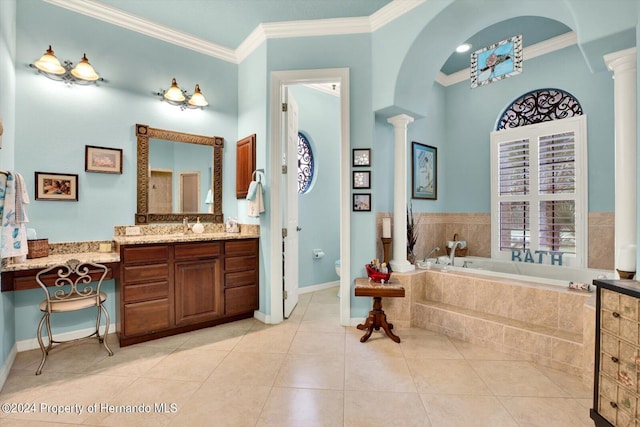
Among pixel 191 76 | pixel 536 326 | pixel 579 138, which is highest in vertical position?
pixel 191 76

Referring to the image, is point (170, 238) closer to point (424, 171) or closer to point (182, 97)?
point (182, 97)

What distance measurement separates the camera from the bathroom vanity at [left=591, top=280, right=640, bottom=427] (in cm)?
143

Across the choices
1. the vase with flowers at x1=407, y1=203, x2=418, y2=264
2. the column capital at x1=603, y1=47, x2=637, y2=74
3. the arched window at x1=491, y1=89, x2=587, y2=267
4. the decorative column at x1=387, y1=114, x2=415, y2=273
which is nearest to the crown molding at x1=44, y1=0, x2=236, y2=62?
the decorative column at x1=387, y1=114, x2=415, y2=273

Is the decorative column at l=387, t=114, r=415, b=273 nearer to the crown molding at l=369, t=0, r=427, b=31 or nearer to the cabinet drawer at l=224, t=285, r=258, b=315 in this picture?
the crown molding at l=369, t=0, r=427, b=31

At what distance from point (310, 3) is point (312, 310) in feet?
11.1

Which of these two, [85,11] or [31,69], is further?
[85,11]

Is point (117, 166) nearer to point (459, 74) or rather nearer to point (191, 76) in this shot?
point (191, 76)

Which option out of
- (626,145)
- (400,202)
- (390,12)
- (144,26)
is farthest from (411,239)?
(144,26)

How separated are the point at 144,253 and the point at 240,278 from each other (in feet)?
3.29

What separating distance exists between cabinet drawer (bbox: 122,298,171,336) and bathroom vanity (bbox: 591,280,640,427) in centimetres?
325

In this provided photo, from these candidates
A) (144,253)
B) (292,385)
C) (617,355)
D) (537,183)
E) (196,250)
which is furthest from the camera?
(537,183)

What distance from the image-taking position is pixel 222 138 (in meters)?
3.72

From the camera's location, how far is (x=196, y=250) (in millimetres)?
2986

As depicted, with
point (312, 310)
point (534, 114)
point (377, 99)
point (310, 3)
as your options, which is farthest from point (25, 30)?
point (534, 114)
